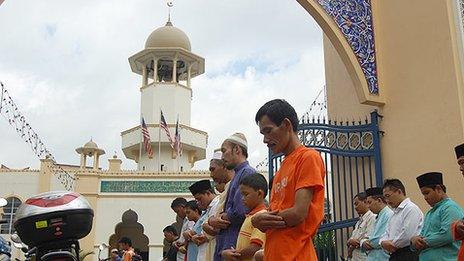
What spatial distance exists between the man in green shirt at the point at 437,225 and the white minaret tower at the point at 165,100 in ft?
55.7

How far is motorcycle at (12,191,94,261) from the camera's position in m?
2.60

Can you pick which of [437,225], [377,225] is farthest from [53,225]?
[377,225]

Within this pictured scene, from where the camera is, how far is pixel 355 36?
22.6 feet

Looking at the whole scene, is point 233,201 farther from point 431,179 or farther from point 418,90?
point 418,90

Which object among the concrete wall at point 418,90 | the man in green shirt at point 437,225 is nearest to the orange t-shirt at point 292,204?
the man in green shirt at point 437,225

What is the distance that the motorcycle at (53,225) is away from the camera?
260 cm

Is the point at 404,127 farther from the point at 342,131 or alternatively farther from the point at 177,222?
the point at 177,222

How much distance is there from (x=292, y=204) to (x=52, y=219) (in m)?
1.14

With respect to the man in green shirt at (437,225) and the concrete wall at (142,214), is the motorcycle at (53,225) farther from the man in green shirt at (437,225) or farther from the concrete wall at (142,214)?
the concrete wall at (142,214)

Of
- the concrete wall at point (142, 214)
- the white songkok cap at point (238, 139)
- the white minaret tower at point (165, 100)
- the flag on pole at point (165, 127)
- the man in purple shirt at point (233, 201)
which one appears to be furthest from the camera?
the white minaret tower at point (165, 100)

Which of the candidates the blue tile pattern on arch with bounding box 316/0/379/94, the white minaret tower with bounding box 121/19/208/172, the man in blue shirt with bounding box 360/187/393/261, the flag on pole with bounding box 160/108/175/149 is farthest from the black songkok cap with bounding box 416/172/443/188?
the white minaret tower with bounding box 121/19/208/172

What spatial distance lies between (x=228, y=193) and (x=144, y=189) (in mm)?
14997

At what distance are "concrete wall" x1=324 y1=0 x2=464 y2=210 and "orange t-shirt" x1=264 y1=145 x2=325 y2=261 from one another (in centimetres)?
366

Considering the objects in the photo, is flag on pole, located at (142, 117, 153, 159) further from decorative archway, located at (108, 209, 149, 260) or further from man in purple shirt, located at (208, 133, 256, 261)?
man in purple shirt, located at (208, 133, 256, 261)
